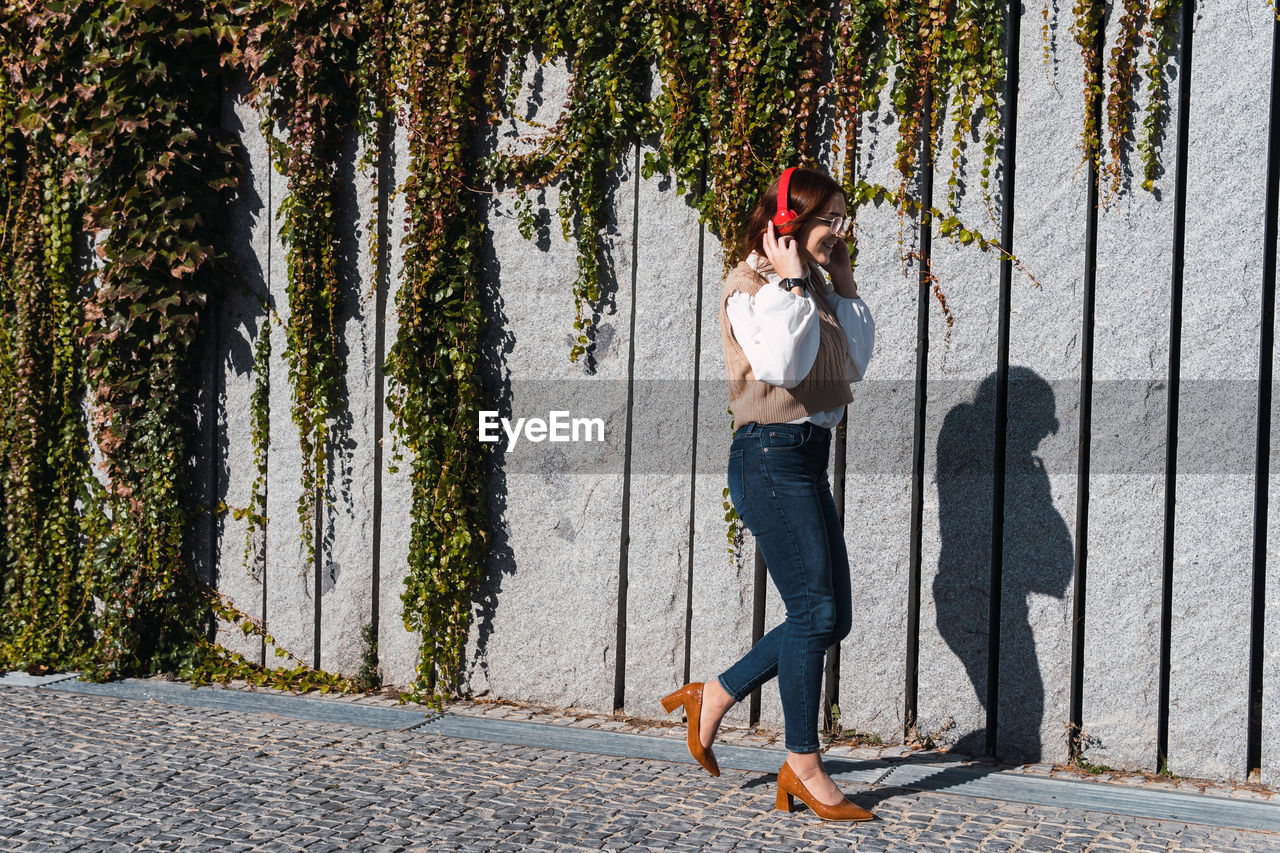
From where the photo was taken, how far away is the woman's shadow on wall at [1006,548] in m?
3.48

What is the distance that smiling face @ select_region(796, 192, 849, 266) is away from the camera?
3.03 m

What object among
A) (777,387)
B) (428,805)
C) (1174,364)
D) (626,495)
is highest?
(1174,364)

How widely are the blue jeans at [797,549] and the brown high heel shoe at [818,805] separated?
88mm

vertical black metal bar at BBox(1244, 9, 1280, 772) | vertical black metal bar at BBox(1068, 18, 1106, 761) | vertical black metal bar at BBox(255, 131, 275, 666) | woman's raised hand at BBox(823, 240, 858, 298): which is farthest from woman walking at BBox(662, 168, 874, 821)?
vertical black metal bar at BBox(255, 131, 275, 666)

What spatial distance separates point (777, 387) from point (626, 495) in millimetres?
1219

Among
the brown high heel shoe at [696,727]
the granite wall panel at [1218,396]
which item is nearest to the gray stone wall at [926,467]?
the granite wall panel at [1218,396]

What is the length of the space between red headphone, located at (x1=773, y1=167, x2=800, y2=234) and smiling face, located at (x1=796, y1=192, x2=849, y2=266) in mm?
50

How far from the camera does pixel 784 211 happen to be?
9.87 feet

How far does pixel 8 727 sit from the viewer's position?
385cm

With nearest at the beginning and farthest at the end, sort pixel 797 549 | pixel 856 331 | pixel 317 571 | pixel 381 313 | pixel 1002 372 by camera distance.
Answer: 1. pixel 797 549
2. pixel 856 331
3. pixel 1002 372
4. pixel 381 313
5. pixel 317 571

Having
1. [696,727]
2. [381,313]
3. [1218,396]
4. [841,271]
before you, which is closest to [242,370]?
[381,313]

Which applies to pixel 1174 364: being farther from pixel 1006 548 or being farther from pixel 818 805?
pixel 818 805

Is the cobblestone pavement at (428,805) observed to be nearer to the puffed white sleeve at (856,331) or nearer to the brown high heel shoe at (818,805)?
the brown high heel shoe at (818,805)

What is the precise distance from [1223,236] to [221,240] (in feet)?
12.6
